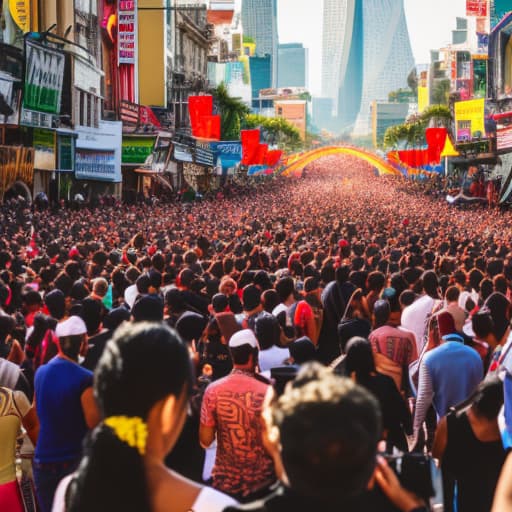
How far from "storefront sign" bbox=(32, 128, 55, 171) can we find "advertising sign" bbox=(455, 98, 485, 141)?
3342cm

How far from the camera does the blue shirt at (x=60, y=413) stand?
15.7 feet

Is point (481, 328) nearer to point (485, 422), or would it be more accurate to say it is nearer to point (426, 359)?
point (426, 359)

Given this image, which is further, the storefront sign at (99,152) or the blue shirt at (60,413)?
the storefront sign at (99,152)

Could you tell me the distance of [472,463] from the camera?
4.70 metres

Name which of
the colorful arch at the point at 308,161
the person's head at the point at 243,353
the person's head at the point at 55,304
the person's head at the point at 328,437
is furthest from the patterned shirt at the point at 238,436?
the colorful arch at the point at 308,161

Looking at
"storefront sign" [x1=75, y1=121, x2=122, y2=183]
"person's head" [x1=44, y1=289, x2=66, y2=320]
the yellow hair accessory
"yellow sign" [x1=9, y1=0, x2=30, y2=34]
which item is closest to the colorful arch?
"storefront sign" [x1=75, y1=121, x2=122, y2=183]

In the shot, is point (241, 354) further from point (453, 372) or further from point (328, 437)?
point (328, 437)

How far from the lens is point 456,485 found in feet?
15.8

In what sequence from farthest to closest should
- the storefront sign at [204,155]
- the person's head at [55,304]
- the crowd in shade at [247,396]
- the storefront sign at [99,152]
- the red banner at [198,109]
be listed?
the storefront sign at [204,155]
the red banner at [198,109]
the storefront sign at [99,152]
the person's head at [55,304]
the crowd in shade at [247,396]

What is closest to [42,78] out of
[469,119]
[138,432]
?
[138,432]

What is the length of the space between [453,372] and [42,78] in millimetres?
30716

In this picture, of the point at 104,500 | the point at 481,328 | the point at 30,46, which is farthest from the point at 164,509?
the point at 30,46

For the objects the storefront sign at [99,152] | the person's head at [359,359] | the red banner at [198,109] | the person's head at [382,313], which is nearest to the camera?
the person's head at [359,359]

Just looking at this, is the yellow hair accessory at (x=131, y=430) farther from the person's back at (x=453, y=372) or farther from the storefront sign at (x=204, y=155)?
the storefront sign at (x=204, y=155)
